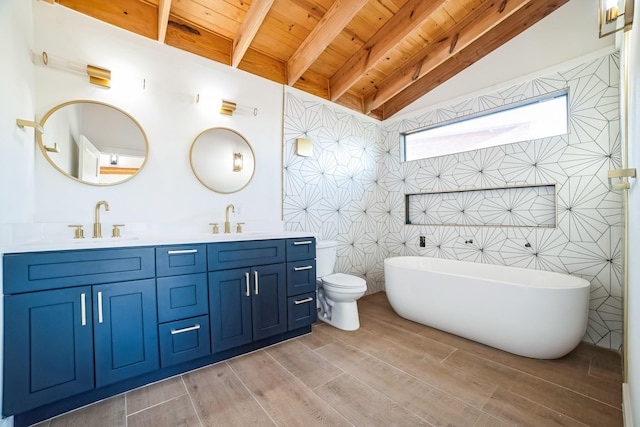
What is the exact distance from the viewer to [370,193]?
3.58 m

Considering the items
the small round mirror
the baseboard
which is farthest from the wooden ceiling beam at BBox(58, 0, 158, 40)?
the baseboard

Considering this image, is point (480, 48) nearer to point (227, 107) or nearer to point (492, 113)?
point (492, 113)

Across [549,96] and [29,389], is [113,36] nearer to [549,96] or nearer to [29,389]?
[29,389]

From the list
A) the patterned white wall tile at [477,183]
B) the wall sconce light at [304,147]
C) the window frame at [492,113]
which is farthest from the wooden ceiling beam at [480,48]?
the wall sconce light at [304,147]

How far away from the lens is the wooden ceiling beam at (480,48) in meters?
2.43

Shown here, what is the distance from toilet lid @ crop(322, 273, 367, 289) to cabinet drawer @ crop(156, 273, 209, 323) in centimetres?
108

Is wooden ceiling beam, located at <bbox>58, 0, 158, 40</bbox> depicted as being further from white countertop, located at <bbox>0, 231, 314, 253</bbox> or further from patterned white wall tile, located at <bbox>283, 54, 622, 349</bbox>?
white countertop, located at <bbox>0, 231, 314, 253</bbox>

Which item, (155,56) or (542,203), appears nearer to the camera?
(155,56)

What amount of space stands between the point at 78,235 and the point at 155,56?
56.7 inches

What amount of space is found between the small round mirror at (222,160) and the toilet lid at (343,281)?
1194 millimetres

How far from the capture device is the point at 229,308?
188 centimetres

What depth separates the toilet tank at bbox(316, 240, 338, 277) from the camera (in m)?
2.61

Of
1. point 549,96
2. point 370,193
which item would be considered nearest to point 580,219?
point 549,96

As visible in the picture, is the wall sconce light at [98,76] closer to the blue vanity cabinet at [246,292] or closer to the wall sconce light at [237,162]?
the wall sconce light at [237,162]
